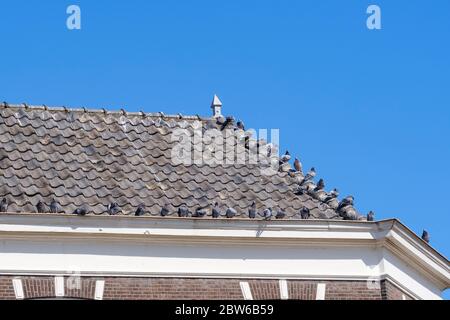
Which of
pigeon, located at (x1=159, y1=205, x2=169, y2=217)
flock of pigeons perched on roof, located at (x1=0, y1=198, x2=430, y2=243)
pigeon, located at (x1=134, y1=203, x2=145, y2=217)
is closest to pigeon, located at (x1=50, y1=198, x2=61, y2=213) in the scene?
flock of pigeons perched on roof, located at (x1=0, y1=198, x2=430, y2=243)

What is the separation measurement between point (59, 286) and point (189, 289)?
1995 millimetres

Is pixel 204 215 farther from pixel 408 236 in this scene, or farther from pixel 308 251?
pixel 408 236

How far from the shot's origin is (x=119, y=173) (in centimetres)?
2317

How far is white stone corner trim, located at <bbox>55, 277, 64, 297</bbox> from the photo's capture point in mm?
20797

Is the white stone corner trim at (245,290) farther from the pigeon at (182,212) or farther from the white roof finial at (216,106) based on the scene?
the white roof finial at (216,106)

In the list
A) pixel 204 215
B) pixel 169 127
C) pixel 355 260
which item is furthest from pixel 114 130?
pixel 355 260

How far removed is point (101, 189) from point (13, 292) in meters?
2.61

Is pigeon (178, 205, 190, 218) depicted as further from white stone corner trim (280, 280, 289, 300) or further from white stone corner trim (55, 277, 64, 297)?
white stone corner trim (55, 277, 64, 297)

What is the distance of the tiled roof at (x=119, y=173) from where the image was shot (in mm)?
22328

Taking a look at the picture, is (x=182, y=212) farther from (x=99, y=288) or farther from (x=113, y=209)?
(x=99, y=288)

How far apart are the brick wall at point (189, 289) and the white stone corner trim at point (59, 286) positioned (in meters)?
0.05

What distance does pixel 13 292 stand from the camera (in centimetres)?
2077

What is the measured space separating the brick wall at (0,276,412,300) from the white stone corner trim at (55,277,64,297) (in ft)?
0.15

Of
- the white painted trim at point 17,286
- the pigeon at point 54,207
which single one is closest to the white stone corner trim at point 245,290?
the pigeon at point 54,207
